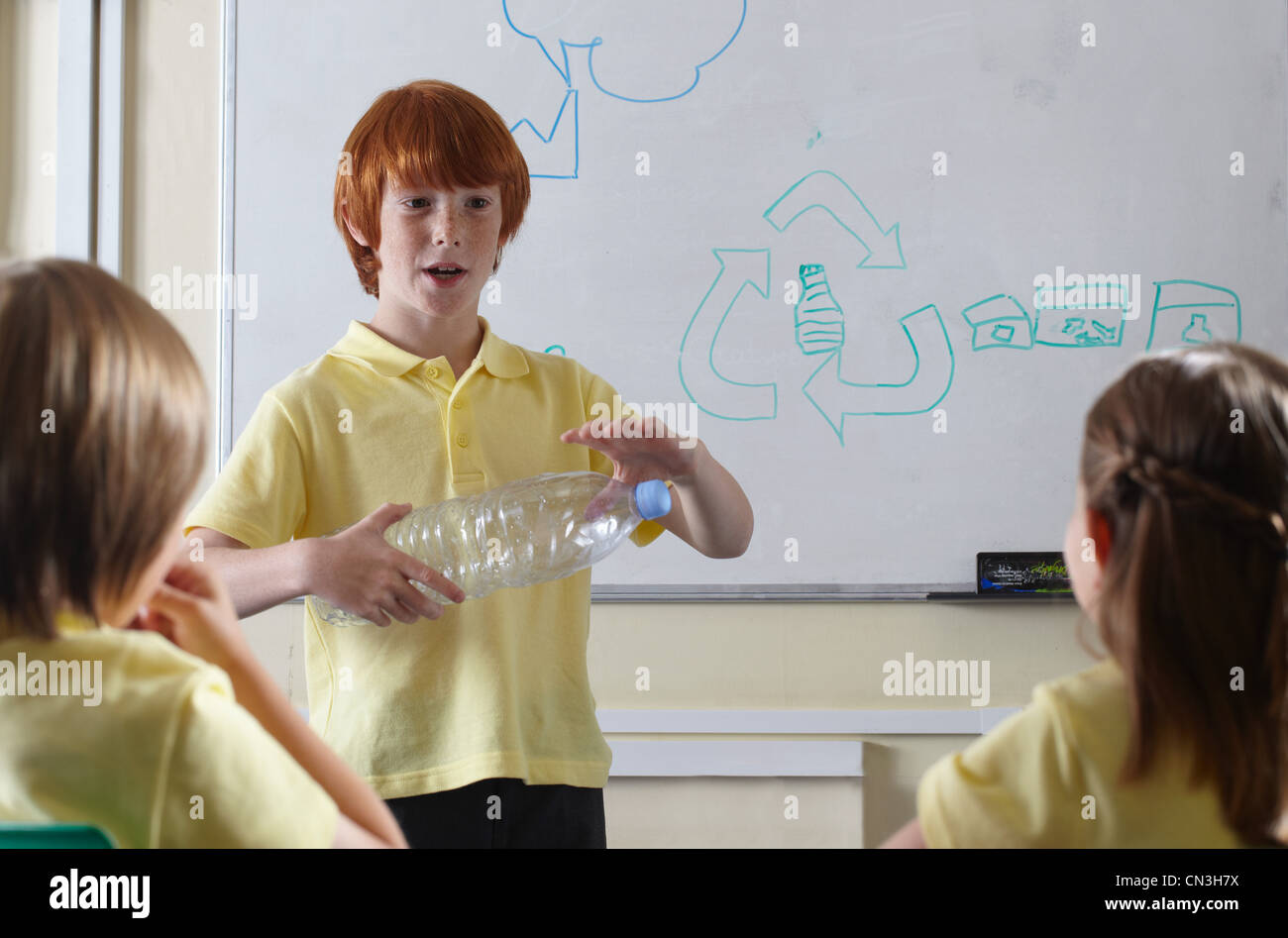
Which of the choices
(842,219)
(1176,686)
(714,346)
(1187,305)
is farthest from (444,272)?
(1187,305)

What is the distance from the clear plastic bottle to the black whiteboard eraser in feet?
2.78

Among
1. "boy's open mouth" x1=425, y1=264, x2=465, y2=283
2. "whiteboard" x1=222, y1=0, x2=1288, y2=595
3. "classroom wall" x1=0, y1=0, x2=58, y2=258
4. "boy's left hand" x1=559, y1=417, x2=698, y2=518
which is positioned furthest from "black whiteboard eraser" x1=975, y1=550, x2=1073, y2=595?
"classroom wall" x1=0, y1=0, x2=58, y2=258

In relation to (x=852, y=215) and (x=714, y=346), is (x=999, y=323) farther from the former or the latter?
(x=714, y=346)

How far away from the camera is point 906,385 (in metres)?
1.69

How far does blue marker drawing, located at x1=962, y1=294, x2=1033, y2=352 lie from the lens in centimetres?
168

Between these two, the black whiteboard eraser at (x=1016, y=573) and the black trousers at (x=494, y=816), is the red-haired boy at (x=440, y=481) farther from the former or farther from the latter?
the black whiteboard eraser at (x=1016, y=573)

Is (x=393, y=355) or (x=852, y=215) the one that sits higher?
(x=852, y=215)

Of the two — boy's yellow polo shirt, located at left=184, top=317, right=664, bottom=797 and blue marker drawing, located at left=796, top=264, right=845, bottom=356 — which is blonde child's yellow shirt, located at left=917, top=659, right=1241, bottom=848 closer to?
boy's yellow polo shirt, located at left=184, top=317, right=664, bottom=797

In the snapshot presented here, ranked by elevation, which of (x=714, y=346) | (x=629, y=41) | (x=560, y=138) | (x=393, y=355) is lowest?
(x=393, y=355)

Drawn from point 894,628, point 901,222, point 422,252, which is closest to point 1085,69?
point 901,222

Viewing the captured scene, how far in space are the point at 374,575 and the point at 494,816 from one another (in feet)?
0.85

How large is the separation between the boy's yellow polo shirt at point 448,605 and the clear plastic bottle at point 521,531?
0.08 feet
